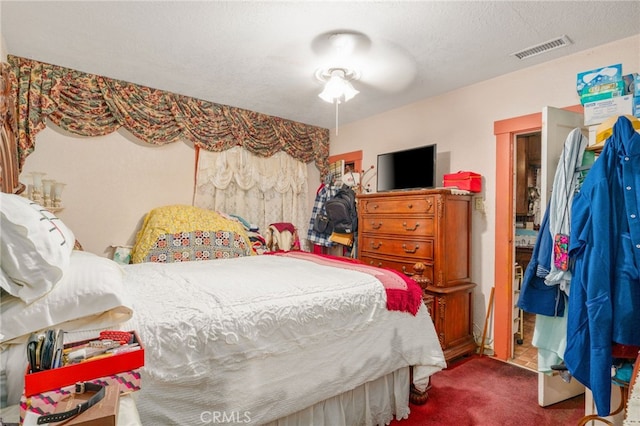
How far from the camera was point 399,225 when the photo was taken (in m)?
3.12

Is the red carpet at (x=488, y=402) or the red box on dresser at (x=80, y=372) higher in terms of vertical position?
the red box on dresser at (x=80, y=372)

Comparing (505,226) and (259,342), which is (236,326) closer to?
(259,342)

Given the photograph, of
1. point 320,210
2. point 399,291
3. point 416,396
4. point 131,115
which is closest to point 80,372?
point 399,291

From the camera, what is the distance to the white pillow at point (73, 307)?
0.99 m

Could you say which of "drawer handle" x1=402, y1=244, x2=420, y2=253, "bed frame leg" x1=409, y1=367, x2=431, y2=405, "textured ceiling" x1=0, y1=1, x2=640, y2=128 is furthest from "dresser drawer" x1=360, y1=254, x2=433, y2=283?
"textured ceiling" x1=0, y1=1, x2=640, y2=128

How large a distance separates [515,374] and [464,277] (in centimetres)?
85

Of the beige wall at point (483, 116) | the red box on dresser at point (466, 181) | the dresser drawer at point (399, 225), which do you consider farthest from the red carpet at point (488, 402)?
the red box on dresser at point (466, 181)

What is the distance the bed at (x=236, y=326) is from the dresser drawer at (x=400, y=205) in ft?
3.09

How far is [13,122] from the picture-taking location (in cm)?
236

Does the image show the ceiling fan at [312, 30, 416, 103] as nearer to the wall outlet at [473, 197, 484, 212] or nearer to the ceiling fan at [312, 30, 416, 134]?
the ceiling fan at [312, 30, 416, 134]

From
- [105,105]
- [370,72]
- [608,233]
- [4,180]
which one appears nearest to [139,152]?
[105,105]

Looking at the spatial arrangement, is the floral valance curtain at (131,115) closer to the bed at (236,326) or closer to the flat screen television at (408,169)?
the flat screen television at (408,169)

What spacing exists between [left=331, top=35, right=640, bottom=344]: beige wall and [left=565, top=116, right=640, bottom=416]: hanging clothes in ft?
3.79

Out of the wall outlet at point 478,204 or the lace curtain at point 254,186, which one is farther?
the lace curtain at point 254,186
